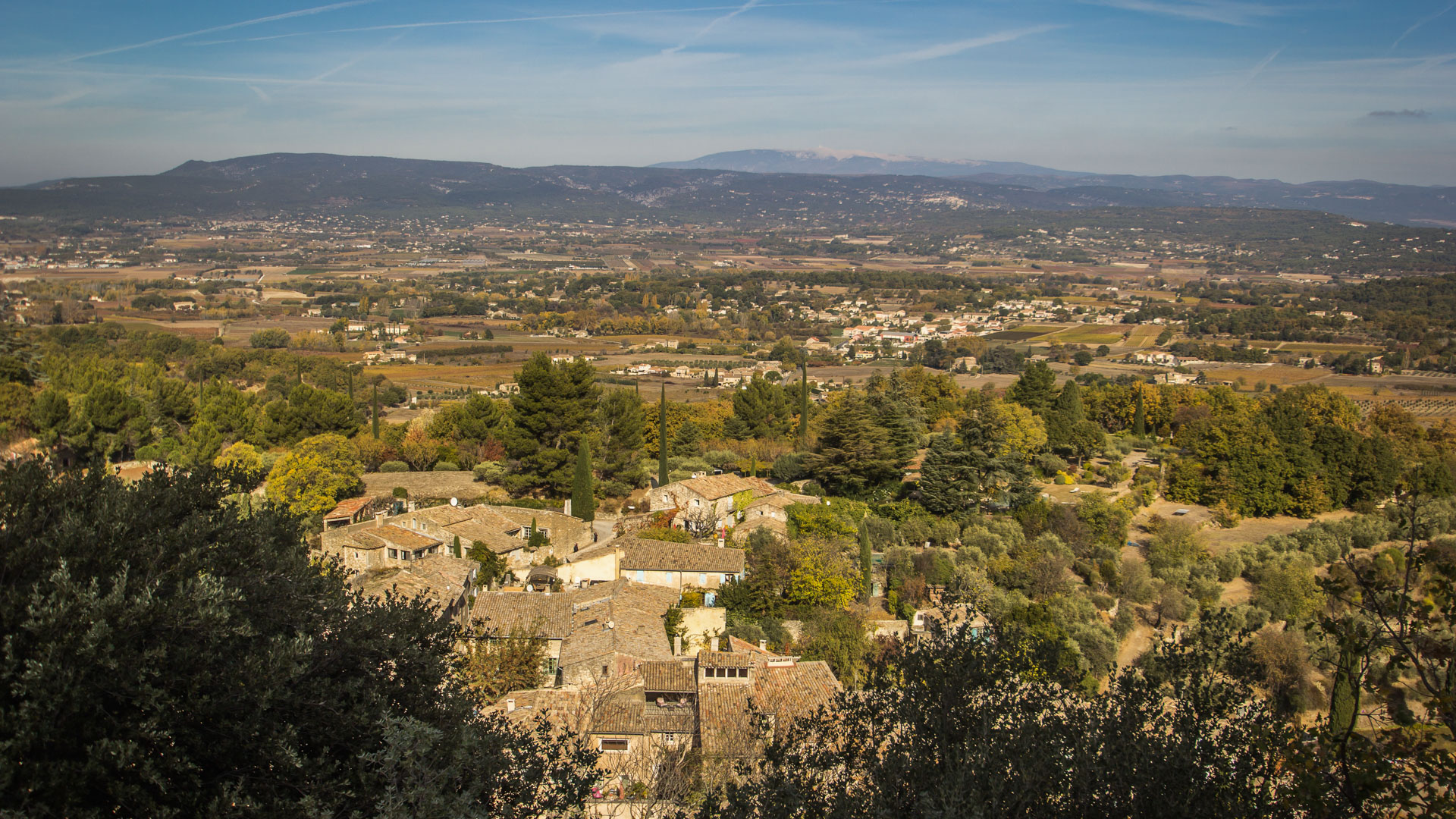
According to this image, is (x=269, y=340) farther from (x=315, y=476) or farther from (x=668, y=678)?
(x=668, y=678)

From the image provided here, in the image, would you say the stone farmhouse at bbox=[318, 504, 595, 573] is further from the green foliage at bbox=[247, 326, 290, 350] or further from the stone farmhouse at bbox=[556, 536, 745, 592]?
the green foliage at bbox=[247, 326, 290, 350]

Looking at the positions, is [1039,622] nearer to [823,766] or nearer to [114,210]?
[823,766]

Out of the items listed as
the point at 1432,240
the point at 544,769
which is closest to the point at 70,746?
the point at 544,769

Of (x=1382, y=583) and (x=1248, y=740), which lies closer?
(x=1382, y=583)

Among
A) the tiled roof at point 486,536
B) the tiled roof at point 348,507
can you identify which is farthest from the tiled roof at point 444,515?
the tiled roof at point 348,507

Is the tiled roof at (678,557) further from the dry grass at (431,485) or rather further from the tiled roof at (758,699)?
the dry grass at (431,485)

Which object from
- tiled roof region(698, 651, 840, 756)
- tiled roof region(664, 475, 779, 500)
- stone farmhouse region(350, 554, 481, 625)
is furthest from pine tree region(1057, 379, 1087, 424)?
stone farmhouse region(350, 554, 481, 625)

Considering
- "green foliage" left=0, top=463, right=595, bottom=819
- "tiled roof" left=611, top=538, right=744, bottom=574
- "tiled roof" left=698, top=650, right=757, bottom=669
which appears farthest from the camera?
"tiled roof" left=611, top=538, right=744, bottom=574
